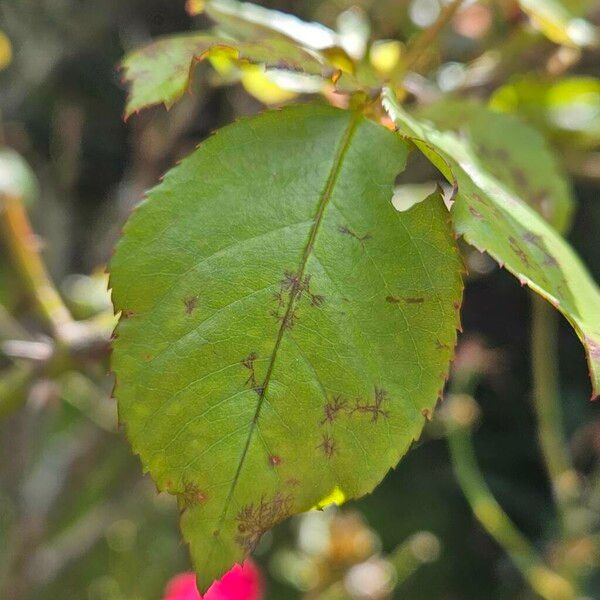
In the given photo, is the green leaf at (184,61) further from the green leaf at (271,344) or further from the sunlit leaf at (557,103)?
the sunlit leaf at (557,103)

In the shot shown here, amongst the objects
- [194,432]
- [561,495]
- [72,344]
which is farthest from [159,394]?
[561,495]

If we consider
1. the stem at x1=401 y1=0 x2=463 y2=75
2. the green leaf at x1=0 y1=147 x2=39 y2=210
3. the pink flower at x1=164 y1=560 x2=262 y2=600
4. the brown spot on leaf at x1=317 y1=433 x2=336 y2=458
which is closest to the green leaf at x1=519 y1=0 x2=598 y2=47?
the stem at x1=401 y1=0 x2=463 y2=75

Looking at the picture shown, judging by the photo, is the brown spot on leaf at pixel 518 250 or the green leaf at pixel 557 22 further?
the green leaf at pixel 557 22

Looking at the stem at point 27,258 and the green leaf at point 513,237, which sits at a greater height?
the green leaf at point 513,237

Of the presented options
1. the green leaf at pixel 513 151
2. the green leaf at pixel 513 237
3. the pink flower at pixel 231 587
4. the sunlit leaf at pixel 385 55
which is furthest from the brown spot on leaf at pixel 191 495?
the pink flower at pixel 231 587

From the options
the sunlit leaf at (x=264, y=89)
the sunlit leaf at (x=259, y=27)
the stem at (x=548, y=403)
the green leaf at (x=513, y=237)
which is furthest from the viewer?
the stem at (x=548, y=403)

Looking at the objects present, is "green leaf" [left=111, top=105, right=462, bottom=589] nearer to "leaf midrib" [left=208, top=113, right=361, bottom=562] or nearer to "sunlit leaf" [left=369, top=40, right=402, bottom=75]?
"leaf midrib" [left=208, top=113, right=361, bottom=562]
